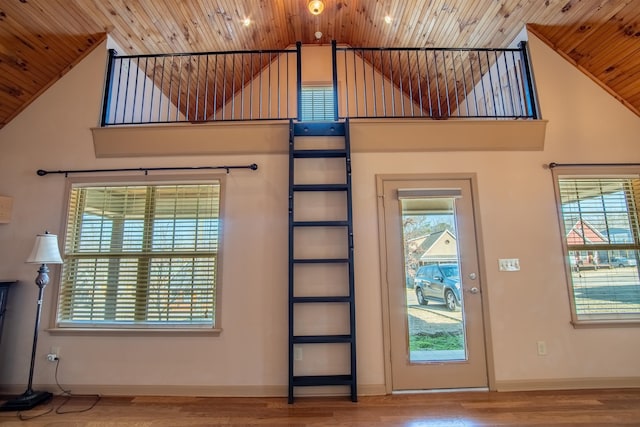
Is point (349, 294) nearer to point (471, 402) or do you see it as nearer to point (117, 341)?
point (471, 402)

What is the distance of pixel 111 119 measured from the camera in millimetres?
3459

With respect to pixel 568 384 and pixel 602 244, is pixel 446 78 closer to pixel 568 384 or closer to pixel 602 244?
pixel 602 244

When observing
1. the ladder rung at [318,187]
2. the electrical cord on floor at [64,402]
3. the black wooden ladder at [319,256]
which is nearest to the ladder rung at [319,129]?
the black wooden ladder at [319,256]

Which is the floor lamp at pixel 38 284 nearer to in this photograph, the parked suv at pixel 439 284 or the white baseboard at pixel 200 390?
the white baseboard at pixel 200 390

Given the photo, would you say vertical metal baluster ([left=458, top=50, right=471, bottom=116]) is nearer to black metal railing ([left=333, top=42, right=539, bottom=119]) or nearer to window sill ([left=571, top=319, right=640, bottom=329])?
black metal railing ([left=333, top=42, right=539, bottom=119])

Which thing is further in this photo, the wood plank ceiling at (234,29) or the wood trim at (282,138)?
the wood trim at (282,138)

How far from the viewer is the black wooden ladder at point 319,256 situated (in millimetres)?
2705

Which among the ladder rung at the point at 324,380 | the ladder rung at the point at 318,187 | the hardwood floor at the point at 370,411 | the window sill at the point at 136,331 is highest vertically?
the ladder rung at the point at 318,187

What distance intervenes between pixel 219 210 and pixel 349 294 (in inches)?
58.4

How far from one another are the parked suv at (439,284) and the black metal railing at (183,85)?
209cm

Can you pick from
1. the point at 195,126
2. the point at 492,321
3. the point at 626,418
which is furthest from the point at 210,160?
the point at 626,418

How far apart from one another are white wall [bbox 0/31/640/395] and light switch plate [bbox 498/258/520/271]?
1.6 inches

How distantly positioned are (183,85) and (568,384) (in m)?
5.64

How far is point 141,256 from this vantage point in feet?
9.89
